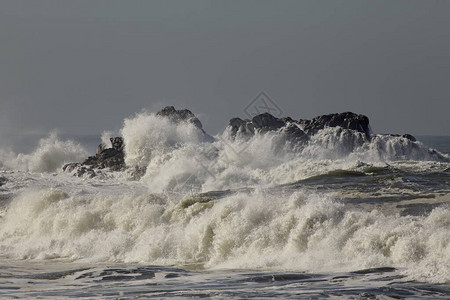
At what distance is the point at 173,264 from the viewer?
1691 cm

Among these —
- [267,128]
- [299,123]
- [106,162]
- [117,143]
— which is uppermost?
[299,123]

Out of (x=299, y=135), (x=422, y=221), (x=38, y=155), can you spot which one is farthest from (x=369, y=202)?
(x=38, y=155)

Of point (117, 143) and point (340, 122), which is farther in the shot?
point (340, 122)

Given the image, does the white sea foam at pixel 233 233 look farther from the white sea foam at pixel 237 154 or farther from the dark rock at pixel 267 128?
the dark rock at pixel 267 128

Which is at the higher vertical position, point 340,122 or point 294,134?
point 340,122

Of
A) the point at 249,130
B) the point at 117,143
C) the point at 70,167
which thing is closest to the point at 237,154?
the point at 249,130

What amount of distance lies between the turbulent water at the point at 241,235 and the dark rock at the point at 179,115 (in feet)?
25.5

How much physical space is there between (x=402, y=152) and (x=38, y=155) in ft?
69.3

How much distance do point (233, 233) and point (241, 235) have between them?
0.62 ft

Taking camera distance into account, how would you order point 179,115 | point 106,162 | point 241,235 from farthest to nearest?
point 179,115 → point 106,162 → point 241,235

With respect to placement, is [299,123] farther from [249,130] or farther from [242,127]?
[249,130]

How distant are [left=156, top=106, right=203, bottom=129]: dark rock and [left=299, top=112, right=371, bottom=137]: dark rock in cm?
668

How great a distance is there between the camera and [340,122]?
4553 centimetres

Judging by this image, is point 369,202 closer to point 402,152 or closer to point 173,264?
point 173,264
